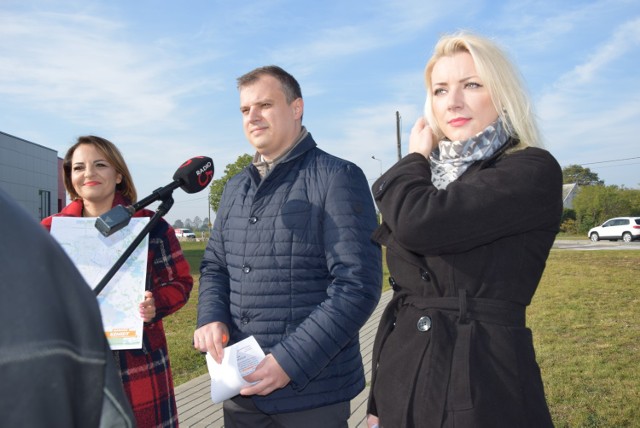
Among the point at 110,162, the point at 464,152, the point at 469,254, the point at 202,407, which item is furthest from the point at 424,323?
the point at 202,407

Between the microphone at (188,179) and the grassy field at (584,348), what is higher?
the microphone at (188,179)

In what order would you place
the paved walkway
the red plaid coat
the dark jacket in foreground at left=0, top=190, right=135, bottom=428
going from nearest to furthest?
the dark jacket in foreground at left=0, top=190, right=135, bottom=428 < the red plaid coat < the paved walkway

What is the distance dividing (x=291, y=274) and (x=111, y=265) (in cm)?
82

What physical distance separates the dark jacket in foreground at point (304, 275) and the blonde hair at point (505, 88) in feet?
2.82

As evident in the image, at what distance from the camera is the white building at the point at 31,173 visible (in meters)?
39.9

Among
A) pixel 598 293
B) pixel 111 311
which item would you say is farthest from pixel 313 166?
pixel 598 293

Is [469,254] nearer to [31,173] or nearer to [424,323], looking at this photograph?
[424,323]

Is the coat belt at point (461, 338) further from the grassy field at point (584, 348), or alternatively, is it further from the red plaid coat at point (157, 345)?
the grassy field at point (584, 348)

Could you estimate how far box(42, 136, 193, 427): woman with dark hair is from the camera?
277 centimetres

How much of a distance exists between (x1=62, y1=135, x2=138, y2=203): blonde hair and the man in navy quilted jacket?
2.27ft

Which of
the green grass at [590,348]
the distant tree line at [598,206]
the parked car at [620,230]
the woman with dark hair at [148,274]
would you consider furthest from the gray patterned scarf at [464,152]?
the distant tree line at [598,206]

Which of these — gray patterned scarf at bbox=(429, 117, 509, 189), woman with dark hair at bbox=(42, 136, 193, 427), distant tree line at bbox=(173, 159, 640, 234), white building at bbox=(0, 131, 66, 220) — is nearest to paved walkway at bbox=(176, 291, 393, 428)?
woman with dark hair at bbox=(42, 136, 193, 427)

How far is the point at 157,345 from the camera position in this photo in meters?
2.92

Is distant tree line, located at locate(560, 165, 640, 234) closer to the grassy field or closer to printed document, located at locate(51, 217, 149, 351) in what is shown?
the grassy field
